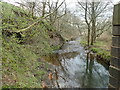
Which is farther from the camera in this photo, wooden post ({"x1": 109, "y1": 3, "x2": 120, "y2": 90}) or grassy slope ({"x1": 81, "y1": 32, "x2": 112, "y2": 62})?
grassy slope ({"x1": 81, "y1": 32, "x2": 112, "y2": 62})

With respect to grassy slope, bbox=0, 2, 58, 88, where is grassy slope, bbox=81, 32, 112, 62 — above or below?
below

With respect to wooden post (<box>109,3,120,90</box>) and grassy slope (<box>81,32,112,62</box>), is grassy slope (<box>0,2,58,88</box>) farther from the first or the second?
grassy slope (<box>81,32,112,62</box>)

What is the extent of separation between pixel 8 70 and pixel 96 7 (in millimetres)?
13617

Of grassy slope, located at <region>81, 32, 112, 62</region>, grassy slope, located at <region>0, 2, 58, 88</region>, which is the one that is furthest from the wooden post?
grassy slope, located at <region>81, 32, 112, 62</region>

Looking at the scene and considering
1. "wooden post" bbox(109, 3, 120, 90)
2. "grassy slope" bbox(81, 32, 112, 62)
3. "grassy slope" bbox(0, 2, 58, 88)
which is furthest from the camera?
"grassy slope" bbox(81, 32, 112, 62)

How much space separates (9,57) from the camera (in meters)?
2.33

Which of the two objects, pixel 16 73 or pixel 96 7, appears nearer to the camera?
pixel 16 73

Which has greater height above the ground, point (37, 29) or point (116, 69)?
point (37, 29)

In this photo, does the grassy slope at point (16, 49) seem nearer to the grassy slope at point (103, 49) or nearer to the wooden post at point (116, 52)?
the wooden post at point (116, 52)

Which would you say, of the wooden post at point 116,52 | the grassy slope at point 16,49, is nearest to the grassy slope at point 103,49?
the grassy slope at point 16,49

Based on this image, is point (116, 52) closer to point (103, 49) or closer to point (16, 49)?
point (16, 49)

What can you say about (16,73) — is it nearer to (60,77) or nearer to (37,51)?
(37,51)

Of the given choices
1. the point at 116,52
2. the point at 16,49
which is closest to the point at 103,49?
the point at 116,52

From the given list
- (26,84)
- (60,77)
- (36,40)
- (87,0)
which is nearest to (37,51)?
(36,40)
